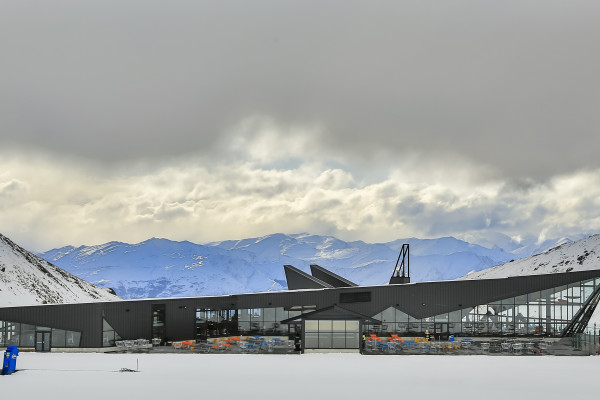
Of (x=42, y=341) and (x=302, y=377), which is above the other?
(x=42, y=341)

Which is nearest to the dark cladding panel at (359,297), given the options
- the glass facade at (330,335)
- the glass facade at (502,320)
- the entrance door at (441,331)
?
the glass facade at (502,320)

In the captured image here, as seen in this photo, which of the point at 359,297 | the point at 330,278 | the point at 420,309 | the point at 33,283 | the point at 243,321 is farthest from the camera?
the point at 33,283

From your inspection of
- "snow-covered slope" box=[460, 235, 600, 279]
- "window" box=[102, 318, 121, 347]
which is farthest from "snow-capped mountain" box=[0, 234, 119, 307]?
"snow-covered slope" box=[460, 235, 600, 279]

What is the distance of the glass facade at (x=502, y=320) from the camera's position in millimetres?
50000

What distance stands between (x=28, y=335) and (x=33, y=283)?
86.5 metres

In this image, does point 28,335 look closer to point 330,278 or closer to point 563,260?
point 330,278

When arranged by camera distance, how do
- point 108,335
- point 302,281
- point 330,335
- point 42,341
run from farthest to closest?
point 302,281 → point 108,335 → point 42,341 → point 330,335

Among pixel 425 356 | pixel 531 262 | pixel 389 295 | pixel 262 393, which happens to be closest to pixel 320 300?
pixel 389 295

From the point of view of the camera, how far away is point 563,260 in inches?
6265

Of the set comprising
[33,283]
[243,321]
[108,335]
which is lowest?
[108,335]

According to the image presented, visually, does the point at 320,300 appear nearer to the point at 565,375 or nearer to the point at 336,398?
the point at 565,375

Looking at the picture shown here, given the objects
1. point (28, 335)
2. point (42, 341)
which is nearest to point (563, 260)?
point (42, 341)

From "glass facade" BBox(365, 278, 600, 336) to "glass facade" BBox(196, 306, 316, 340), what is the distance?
6449mm

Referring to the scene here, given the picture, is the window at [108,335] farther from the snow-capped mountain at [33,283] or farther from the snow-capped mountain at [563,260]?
the snow-capped mountain at [563,260]
